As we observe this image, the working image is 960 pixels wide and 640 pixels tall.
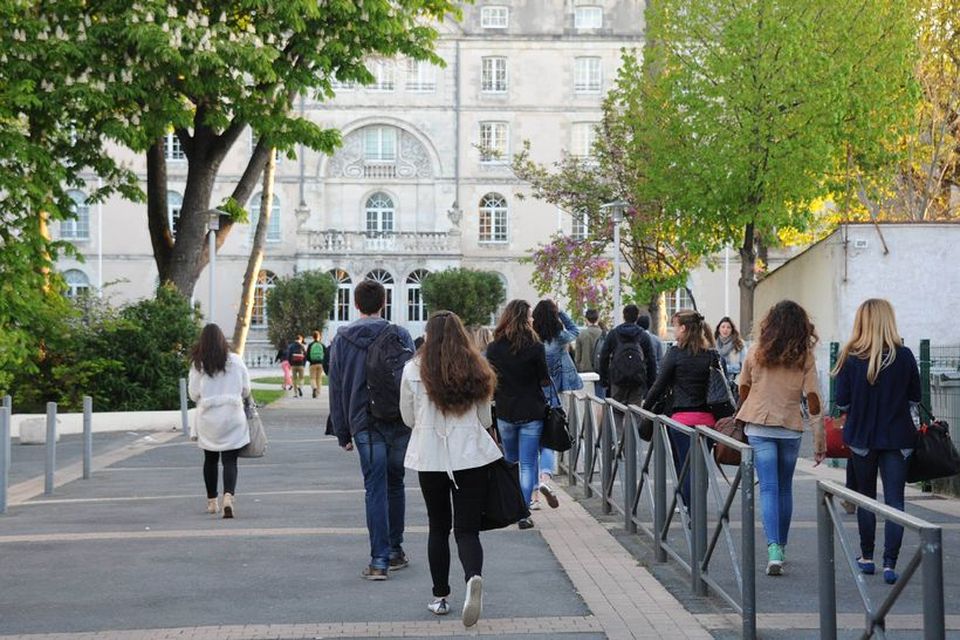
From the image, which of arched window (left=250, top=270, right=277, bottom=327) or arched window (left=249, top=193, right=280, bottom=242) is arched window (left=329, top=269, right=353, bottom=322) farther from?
arched window (left=249, top=193, right=280, bottom=242)

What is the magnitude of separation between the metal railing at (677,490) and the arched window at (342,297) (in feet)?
175

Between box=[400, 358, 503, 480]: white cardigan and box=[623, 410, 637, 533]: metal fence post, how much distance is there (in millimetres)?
3139

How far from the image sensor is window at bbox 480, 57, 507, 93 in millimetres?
68312

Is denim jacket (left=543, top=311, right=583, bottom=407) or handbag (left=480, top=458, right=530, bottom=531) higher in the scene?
denim jacket (left=543, top=311, right=583, bottom=407)

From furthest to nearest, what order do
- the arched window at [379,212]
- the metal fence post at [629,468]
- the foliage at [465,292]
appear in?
1. the arched window at [379,212]
2. the foliage at [465,292]
3. the metal fence post at [629,468]

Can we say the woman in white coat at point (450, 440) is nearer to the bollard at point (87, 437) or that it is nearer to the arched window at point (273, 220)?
the bollard at point (87, 437)

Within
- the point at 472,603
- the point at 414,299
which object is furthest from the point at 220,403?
the point at 414,299

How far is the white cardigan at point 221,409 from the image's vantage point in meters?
13.3

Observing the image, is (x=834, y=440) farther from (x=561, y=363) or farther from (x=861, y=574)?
(x=861, y=574)

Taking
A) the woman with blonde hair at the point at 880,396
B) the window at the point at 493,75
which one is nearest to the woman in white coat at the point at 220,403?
the woman with blonde hair at the point at 880,396

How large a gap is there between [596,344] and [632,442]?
391 inches

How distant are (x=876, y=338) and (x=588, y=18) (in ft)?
200

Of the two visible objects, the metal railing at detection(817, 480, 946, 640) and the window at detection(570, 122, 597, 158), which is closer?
the metal railing at detection(817, 480, 946, 640)

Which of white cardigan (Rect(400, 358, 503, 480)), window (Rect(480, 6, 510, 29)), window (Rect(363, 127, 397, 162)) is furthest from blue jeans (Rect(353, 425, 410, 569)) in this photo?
window (Rect(480, 6, 510, 29))
